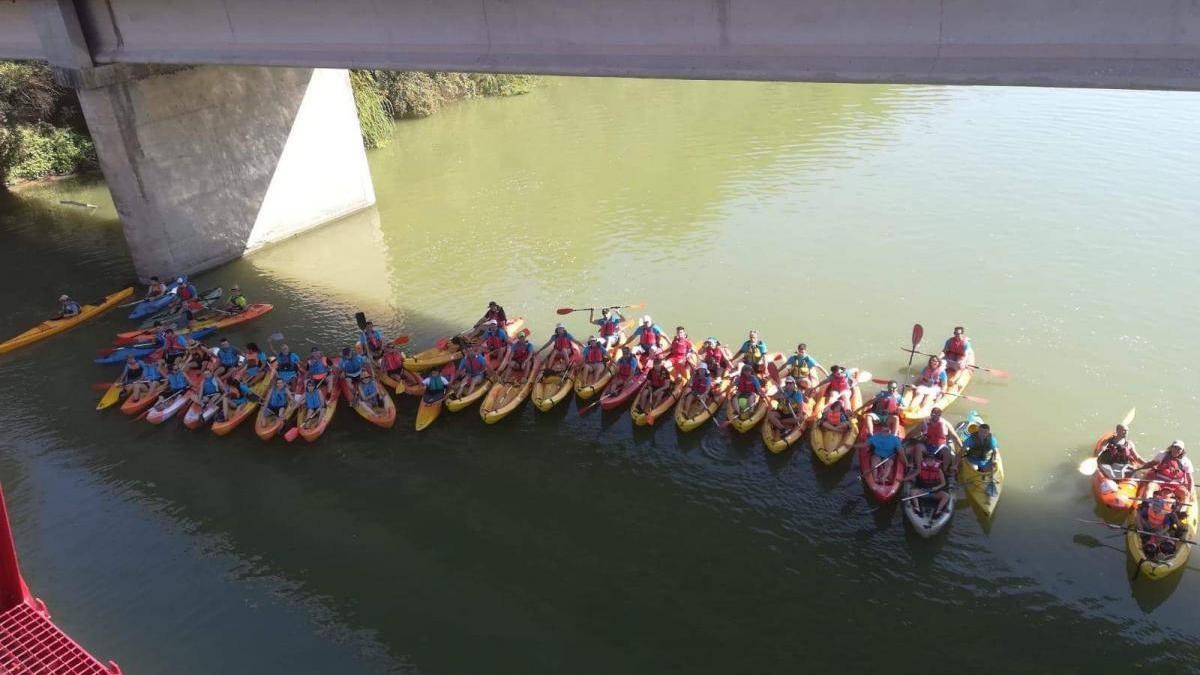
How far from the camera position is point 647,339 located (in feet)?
45.5

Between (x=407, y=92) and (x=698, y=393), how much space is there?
20836mm

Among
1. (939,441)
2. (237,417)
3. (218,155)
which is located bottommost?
(939,441)

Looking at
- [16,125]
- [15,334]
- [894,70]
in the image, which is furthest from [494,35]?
[16,125]

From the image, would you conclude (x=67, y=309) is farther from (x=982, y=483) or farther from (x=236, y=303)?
(x=982, y=483)

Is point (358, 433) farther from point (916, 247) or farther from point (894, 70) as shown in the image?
point (916, 247)

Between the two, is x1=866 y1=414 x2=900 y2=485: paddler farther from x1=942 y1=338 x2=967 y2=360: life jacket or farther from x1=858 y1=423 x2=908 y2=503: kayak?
x1=942 y1=338 x2=967 y2=360: life jacket

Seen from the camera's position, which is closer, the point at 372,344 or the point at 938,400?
the point at 938,400

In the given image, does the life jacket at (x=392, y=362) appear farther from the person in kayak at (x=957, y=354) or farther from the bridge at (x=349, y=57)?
the person in kayak at (x=957, y=354)

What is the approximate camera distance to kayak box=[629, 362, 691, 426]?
12797 mm

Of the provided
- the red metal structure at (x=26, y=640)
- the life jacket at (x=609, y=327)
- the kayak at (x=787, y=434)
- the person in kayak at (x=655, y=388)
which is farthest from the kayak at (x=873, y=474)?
the red metal structure at (x=26, y=640)

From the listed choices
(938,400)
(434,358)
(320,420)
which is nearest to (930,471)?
(938,400)

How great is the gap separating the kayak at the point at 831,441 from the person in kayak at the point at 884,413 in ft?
0.72

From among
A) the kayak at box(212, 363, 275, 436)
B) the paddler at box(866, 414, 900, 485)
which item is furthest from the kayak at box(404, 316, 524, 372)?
the paddler at box(866, 414, 900, 485)

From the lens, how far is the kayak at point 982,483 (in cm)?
1062
